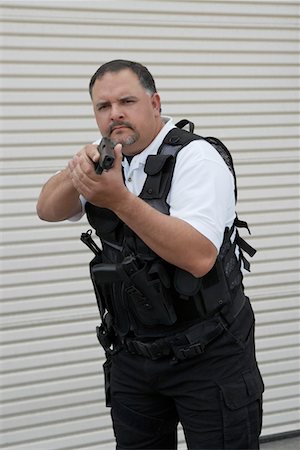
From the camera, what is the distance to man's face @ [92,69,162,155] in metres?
2.48

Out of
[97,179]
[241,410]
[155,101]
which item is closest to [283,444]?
[241,410]

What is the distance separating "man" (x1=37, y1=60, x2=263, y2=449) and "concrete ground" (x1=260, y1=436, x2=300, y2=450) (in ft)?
6.85

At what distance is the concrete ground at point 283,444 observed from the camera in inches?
183

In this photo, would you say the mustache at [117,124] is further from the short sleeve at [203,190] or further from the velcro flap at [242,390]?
the velcro flap at [242,390]

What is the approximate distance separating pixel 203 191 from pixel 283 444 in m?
2.94

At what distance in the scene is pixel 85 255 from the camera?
4.22 metres

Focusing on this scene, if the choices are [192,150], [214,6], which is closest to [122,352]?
[192,150]

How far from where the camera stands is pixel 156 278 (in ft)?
8.20

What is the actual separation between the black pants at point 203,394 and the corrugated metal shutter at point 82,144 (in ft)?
4.86

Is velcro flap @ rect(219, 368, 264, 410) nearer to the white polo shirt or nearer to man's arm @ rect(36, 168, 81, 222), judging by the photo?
the white polo shirt

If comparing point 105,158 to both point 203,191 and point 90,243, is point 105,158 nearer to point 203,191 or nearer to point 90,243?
point 203,191

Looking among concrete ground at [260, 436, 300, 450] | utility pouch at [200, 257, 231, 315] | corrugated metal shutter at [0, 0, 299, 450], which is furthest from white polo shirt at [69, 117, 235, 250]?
concrete ground at [260, 436, 300, 450]

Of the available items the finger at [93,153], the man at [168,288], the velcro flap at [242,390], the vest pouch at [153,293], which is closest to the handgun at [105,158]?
the finger at [93,153]

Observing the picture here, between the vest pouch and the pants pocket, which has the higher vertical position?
the vest pouch
